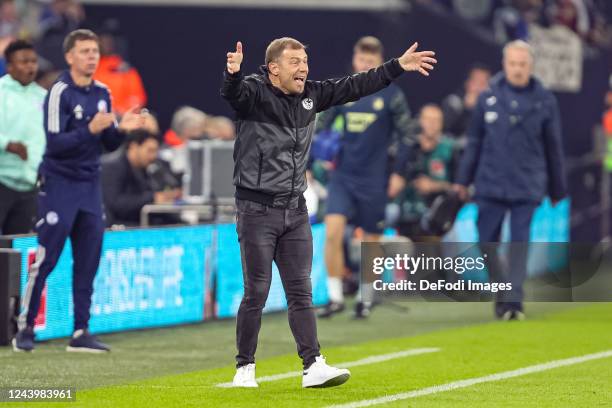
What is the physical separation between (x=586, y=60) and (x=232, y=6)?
4692 millimetres

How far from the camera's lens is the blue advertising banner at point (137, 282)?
13.2 metres

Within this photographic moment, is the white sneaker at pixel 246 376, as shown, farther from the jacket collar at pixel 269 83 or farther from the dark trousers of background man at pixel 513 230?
the dark trousers of background man at pixel 513 230

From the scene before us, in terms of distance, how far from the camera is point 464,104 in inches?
852

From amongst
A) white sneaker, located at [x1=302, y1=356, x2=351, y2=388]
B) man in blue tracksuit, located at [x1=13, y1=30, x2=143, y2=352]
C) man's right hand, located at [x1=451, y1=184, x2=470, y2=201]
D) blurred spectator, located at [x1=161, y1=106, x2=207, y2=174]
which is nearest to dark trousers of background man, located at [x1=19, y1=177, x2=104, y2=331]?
man in blue tracksuit, located at [x1=13, y1=30, x2=143, y2=352]

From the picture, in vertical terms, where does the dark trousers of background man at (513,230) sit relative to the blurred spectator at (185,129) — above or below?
below

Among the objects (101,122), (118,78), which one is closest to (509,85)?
(101,122)

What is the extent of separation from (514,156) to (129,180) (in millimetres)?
3751

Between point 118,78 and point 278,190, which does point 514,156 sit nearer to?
point 278,190

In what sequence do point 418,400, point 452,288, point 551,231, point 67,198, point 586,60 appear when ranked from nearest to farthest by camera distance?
1. point 418,400
2. point 67,198
3. point 452,288
4. point 551,231
5. point 586,60

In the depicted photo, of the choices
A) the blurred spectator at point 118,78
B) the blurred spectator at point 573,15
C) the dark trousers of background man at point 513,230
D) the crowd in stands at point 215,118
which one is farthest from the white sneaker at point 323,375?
the blurred spectator at point 573,15

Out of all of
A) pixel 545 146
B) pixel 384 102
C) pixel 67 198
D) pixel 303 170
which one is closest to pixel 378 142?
pixel 384 102

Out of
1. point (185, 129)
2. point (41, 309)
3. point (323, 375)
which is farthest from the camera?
point (185, 129)

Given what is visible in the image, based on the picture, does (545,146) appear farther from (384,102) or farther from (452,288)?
(452,288)

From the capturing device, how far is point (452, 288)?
12836 mm
